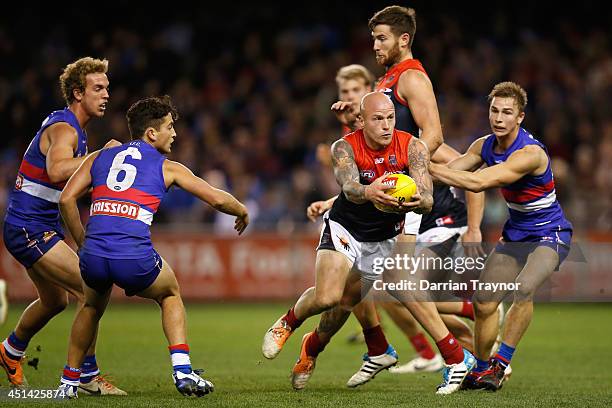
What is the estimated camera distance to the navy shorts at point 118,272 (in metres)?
6.88

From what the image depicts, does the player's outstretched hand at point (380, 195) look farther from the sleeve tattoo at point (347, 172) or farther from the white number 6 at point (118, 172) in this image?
the white number 6 at point (118, 172)

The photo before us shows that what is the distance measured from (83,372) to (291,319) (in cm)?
165

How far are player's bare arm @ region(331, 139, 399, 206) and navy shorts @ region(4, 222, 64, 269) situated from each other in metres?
2.29

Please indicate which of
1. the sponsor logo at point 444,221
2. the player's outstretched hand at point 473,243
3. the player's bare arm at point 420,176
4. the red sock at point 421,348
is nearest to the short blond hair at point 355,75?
the sponsor logo at point 444,221

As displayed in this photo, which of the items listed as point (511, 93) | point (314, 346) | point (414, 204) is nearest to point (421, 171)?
point (414, 204)

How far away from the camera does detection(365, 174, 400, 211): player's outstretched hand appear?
709 cm

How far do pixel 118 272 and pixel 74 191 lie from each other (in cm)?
66

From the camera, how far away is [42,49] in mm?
20547

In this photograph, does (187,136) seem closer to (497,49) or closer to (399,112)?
(497,49)

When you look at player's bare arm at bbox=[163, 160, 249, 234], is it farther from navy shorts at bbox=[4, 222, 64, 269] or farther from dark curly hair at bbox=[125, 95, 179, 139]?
navy shorts at bbox=[4, 222, 64, 269]

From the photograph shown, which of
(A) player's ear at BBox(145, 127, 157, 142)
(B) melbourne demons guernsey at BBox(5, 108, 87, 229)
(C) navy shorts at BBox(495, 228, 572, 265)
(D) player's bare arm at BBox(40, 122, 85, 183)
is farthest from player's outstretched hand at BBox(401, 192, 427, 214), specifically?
(B) melbourne demons guernsey at BBox(5, 108, 87, 229)


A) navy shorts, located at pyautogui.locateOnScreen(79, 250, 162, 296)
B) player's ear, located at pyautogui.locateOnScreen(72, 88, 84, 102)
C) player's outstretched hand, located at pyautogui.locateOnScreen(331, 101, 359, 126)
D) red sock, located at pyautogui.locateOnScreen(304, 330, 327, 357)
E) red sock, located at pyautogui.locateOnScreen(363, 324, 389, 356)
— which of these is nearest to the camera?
navy shorts, located at pyautogui.locateOnScreen(79, 250, 162, 296)

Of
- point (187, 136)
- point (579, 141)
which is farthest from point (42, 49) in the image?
point (579, 141)

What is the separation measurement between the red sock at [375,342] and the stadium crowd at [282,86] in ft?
27.2
